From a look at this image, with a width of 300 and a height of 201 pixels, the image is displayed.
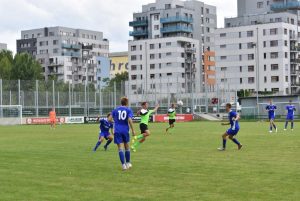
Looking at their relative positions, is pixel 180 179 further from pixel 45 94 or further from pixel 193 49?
pixel 193 49

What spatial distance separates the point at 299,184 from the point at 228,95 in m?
74.5

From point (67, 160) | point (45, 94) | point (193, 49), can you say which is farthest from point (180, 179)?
point (193, 49)

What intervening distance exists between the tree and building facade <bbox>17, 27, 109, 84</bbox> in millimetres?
37694

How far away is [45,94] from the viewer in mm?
69312

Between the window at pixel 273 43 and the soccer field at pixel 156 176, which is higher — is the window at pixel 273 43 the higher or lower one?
the higher one

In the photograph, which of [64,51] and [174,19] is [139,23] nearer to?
[174,19]

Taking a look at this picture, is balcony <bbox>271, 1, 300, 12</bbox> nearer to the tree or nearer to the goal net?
the tree

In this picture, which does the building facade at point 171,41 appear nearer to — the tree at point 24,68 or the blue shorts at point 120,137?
the tree at point 24,68

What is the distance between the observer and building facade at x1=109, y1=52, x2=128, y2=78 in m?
188

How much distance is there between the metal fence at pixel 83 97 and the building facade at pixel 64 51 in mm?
78560

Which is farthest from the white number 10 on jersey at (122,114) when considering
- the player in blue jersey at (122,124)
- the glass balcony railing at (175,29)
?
the glass balcony railing at (175,29)

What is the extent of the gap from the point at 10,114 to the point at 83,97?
1120cm

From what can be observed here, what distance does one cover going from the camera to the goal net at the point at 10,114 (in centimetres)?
6531

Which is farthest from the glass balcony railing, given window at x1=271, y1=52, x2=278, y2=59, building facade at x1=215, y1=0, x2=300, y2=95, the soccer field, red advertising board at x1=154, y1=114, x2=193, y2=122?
the soccer field
